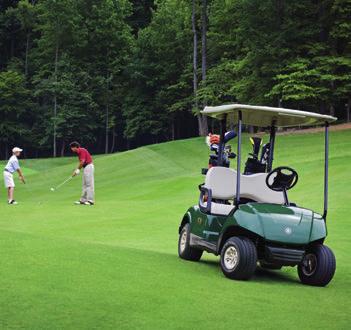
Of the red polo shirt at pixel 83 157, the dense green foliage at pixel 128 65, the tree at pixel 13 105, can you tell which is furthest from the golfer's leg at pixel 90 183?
the tree at pixel 13 105

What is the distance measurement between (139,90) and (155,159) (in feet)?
97.4

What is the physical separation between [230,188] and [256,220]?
1281 millimetres

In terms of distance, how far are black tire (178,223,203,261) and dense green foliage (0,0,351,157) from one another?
38.7 metres

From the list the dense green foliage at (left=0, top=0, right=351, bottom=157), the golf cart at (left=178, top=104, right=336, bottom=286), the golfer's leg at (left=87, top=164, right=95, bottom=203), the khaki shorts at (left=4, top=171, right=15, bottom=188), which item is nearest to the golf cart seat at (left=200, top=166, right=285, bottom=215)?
the golf cart at (left=178, top=104, right=336, bottom=286)

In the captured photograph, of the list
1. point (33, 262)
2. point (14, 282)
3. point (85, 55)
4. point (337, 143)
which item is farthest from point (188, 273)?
point (85, 55)

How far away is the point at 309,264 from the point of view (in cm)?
915

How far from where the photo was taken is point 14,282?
709 cm

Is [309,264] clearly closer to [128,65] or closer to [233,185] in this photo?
[233,185]

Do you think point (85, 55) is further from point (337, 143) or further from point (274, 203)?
point (274, 203)

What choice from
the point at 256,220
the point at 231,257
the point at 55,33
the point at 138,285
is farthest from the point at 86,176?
the point at 55,33

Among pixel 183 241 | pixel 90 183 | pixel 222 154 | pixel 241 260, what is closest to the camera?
pixel 241 260

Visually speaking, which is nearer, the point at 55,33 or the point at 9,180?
the point at 9,180

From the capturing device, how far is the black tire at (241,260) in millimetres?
8586

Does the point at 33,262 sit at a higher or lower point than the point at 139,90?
lower
